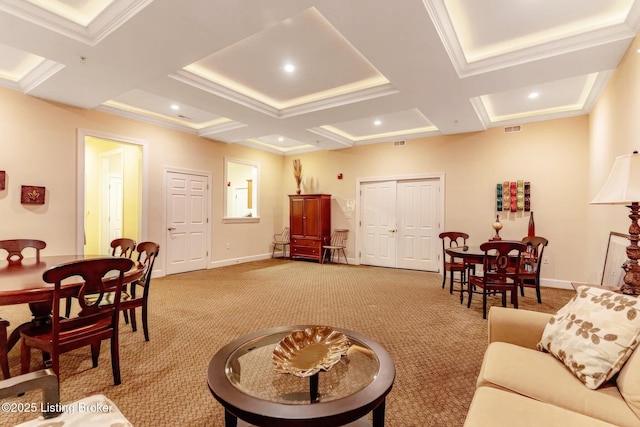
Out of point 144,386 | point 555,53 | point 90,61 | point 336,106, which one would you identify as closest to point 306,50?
point 336,106

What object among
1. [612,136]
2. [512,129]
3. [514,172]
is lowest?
[514,172]

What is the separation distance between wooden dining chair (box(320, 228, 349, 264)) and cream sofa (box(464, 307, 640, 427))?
555 cm

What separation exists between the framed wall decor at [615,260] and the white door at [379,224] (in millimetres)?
3582

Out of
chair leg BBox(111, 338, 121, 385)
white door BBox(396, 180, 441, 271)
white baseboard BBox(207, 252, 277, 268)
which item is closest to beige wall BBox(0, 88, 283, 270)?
white baseboard BBox(207, 252, 277, 268)

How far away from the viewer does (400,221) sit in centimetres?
655

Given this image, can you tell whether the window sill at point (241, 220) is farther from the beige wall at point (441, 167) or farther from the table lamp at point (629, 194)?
the table lamp at point (629, 194)

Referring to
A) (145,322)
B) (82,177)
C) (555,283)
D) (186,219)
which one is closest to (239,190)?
(186,219)

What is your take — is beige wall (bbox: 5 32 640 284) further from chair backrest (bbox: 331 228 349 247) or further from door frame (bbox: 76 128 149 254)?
chair backrest (bbox: 331 228 349 247)

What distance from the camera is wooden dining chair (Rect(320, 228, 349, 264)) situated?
23.6 feet

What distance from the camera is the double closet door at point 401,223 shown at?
20.2ft

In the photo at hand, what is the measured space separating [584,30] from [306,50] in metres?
2.60

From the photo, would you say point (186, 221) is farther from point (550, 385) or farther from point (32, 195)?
point (550, 385)

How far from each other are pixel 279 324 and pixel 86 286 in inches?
72.6

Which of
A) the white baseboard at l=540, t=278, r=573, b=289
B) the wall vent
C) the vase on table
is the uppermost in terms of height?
the wall vent
